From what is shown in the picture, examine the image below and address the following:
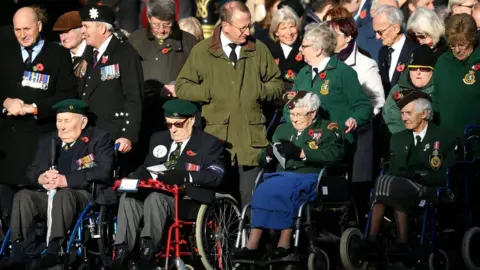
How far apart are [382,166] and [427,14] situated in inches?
65.0

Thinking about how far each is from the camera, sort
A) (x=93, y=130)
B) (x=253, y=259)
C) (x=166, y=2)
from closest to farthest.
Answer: (x=253, y=259), (x=93, y=130), (x=166, y=2)

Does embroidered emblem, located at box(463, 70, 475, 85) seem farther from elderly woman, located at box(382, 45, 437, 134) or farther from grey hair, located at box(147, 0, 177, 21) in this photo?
grey hair, located at box(147, 0, 177, 21)

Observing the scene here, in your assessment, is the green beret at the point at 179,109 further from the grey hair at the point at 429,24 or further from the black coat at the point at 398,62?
the grey hair at the point at 429,24

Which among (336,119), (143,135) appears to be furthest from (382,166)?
(143,135)

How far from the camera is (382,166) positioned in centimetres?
1378

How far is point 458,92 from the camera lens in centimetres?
1376

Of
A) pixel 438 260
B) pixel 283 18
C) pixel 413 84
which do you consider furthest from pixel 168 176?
pixel 283 18

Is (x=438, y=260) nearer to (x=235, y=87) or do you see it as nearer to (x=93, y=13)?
(x=235, y=87)

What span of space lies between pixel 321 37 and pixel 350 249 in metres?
1.93

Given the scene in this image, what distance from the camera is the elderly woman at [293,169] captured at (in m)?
12.9

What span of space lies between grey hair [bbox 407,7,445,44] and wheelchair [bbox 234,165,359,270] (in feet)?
6.17

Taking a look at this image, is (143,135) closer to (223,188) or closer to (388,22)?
(223,188)

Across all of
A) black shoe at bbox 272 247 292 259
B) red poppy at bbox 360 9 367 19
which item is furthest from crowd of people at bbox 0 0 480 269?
red poppy at bbox 360 9 367 19

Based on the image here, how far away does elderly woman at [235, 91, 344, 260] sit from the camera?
12.9 meters
